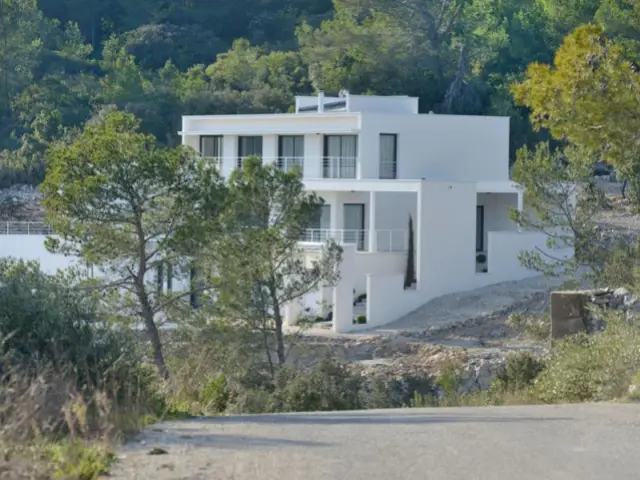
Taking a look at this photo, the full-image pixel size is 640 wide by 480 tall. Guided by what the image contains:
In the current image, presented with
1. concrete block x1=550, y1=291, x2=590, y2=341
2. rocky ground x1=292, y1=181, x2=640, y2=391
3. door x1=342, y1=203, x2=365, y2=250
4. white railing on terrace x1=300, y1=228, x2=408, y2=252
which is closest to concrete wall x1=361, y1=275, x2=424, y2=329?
rocky ground x1=292, y1=181, x2=640, y2=391

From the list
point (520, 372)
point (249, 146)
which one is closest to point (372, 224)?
point (249, 146)

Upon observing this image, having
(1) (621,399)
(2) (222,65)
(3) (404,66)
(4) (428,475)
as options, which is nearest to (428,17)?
(3) (404,66)

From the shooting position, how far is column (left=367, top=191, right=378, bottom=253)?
48906 millimetres

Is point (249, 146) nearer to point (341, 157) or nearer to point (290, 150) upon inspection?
point (290, 150)

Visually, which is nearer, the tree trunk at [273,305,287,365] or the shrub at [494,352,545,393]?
the shrub at [494,352,545,393]

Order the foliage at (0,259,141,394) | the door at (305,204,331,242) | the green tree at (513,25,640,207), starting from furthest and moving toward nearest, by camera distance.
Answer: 1. the door at (305,204,331,242)
2. the green tree at (513,25,640,207)
3. the foliage at (0,259,141,394)

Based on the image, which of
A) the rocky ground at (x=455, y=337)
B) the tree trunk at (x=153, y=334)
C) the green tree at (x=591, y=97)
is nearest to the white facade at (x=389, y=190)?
the rocky ground at (x=455, y=337)

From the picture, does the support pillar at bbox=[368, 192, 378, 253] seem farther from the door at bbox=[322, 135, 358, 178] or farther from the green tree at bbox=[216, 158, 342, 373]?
the green tree at bbox=[216, 158, 342, 373]

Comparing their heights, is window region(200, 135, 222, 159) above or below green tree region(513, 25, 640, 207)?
above

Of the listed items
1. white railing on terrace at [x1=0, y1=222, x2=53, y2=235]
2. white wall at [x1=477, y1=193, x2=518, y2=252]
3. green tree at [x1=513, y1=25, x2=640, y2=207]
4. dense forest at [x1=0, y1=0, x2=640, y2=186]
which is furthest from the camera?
dense forest at [x1=0, y1=0, x2=640, y2=186]

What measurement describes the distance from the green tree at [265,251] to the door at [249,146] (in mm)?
17909

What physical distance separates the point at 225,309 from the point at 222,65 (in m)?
46.6

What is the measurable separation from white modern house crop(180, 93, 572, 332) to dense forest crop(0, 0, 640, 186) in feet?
33.8

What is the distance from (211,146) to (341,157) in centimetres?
680
